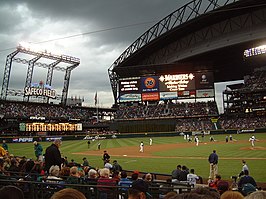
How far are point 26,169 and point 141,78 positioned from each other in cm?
6874

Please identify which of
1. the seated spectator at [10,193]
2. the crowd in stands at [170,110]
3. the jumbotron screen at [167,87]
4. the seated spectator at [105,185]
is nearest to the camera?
the seated spectator at [10,193]

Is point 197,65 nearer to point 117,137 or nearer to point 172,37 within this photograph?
point 172,37

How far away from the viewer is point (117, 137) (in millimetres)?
64125

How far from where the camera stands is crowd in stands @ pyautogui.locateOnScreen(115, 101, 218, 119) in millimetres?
75000

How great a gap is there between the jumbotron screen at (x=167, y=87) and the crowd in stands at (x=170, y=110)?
15.7 feet

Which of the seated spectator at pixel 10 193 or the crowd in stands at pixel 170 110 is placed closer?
the seated spectator at pixel 10 193

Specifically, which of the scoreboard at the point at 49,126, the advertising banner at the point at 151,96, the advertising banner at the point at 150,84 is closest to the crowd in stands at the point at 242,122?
the advertising banner at the point at 151,96

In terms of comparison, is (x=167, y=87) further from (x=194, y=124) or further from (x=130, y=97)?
(x=194, y=124)

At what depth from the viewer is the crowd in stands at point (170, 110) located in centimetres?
7500

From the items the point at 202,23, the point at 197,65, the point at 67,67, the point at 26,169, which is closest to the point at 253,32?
the point at 202,23

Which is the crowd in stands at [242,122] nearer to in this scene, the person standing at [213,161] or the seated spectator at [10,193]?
the person standing at [213,161]

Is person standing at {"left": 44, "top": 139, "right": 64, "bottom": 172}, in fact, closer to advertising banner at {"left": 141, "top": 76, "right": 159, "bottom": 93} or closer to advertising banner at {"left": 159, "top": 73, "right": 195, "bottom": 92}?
advertising banner at {"left": 159, "top": 73, "right": 195, "bottom": 92}

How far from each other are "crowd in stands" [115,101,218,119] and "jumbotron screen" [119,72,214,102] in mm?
4798

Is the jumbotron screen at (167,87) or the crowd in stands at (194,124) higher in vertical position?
the jumbotron screen at (167,87)
